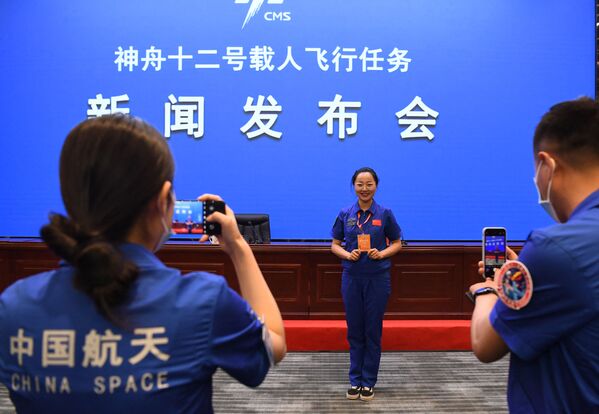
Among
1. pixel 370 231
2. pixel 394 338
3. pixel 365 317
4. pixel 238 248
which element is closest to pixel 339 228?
pixel 370 231

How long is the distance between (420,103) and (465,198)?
3.14ft

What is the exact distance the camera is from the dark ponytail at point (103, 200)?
1.90 ft

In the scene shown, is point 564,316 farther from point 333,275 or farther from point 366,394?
point 333,275

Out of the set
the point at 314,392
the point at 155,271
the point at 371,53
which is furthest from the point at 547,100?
the point at 155,271

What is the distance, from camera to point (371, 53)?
4152 millimetres

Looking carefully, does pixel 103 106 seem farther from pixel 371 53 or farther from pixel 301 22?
pixel 371 53

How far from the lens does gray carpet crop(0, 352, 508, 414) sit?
8.44 feet

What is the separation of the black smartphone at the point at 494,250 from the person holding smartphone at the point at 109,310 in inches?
38.9

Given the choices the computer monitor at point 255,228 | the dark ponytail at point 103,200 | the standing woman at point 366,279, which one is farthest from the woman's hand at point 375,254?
the dark ponytail at point 103,200

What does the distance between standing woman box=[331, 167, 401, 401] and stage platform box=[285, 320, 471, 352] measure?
2.41 ft

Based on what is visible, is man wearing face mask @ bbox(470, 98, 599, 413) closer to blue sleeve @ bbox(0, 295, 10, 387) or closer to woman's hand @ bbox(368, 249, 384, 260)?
blue sleeve @ bbox(0, 295, 10, 387)

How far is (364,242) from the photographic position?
9.50 ft

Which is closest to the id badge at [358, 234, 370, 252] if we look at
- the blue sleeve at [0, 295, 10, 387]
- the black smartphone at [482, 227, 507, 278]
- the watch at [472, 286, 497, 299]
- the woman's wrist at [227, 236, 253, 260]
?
the black smartphone at [482, 227, 507, 278]

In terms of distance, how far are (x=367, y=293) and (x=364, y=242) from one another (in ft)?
1.07
